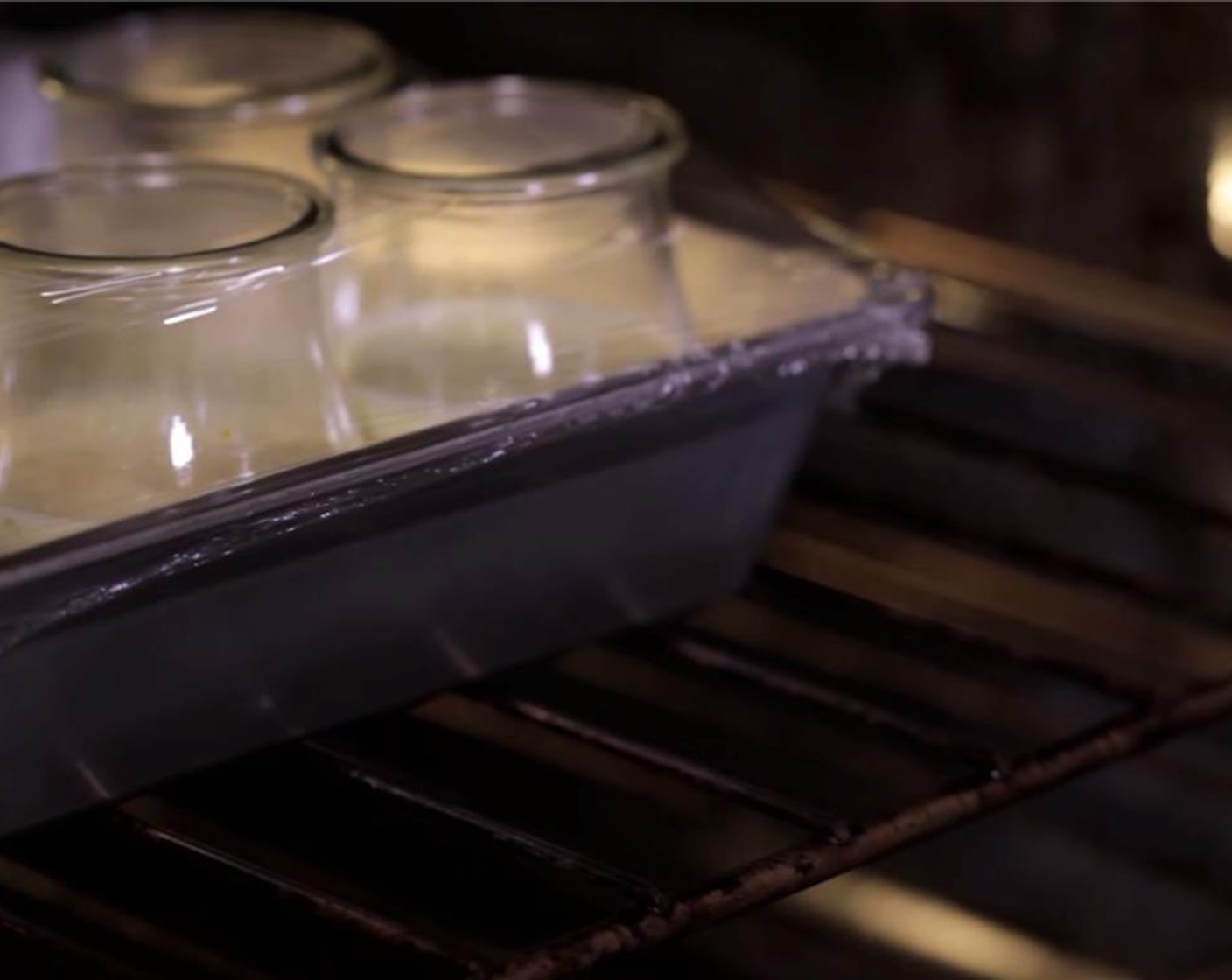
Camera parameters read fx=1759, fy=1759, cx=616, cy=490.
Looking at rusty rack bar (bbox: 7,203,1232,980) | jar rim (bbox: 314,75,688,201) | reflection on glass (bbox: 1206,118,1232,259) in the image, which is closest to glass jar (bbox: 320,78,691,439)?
jar rim (bbox: 314,75,688,201)

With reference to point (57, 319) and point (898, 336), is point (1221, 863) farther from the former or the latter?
point (57, 319)

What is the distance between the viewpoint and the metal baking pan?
463 millimetres

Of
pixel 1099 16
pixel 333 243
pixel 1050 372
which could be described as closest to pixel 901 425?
pixel 1050 372

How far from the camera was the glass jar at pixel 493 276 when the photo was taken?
1.81 feet

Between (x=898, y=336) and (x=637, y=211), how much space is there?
0.10m

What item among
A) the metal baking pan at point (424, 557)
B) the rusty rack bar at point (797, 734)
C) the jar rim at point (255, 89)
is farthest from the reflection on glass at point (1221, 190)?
the jar rim at point (255, 89)

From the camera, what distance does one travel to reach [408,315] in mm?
567

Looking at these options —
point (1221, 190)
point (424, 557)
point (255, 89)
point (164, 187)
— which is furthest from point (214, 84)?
point (1221, 190)

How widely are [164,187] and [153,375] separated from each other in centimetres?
10

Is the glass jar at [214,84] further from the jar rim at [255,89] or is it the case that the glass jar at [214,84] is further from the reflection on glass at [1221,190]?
the reflection on glass at [1221,190]

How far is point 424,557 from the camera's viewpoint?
528 mm

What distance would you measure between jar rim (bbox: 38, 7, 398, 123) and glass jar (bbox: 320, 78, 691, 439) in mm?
69

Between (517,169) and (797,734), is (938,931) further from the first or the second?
(517,169)

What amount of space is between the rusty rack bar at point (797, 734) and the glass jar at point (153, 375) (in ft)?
0.32
